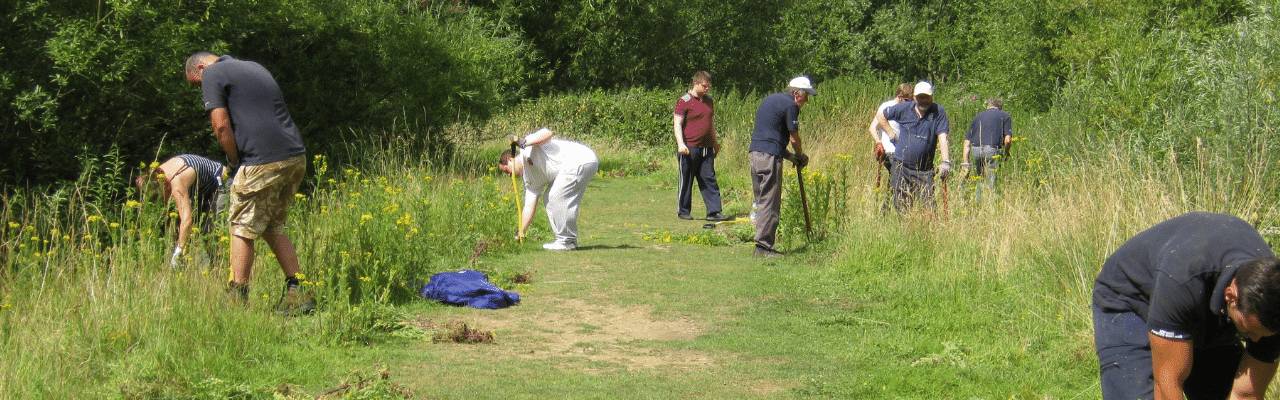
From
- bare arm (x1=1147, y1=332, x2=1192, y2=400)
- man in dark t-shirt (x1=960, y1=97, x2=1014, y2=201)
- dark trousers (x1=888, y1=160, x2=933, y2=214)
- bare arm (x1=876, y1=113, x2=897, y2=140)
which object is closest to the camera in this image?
bare arm (x1=1147, y1=332, x2=1192, y2=400)

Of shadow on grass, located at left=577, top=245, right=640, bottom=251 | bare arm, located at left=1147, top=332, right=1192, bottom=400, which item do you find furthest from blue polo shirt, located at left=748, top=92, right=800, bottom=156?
bare arm, located at left=1147, top=332, right=1192, bottom=400

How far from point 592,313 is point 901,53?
4538cm

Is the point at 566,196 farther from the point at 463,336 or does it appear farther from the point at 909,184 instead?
the point at 463,336

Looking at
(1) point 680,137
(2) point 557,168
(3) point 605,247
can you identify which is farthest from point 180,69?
(1) point 680,137

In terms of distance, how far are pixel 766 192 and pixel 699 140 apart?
3802 millimetres

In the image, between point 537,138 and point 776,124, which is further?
point 537,138

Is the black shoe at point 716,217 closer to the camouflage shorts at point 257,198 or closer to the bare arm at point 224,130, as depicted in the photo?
the camouflage shorts at point 257,198

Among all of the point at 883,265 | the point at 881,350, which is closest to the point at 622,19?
the point at 883,265

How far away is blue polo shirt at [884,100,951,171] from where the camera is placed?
13094mm

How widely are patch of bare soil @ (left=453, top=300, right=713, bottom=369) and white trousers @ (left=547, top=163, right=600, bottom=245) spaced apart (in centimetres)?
265

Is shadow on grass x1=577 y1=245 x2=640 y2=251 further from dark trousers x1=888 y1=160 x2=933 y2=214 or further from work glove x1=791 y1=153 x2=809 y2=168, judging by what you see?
dark trousers x1=888 y1=160 x2=933 y2=214

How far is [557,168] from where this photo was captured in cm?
1264

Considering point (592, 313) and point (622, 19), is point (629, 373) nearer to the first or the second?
point (592, 313)

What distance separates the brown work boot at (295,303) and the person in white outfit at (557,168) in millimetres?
4021
